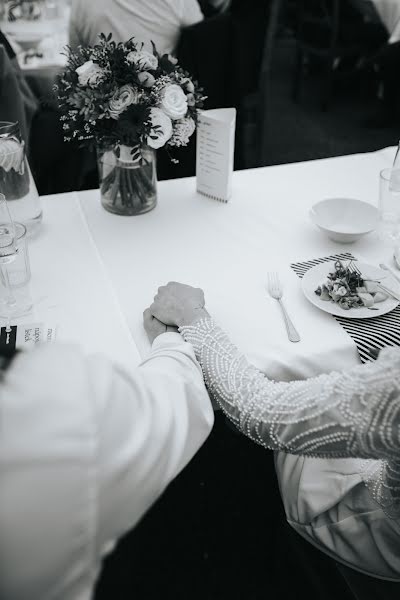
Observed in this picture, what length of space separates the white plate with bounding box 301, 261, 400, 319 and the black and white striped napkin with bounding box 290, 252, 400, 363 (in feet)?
0.05

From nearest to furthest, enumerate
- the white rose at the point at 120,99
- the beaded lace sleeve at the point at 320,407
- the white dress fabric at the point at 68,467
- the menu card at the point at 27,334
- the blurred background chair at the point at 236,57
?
the white dress fabric at the point at 68,467, the beaded lace sleeve at the point at 320,407, the menu card at the point at 27,334, the white rose at the point at 120,99, the blurred background chair at the point at 236,57

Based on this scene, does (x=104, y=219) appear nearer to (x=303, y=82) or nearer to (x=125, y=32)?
(x=125, y=32)

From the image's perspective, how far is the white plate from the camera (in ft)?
3.54

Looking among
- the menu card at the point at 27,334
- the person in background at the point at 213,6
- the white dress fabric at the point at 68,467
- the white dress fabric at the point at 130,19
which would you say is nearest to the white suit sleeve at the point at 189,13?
the white dress fabric at the point at 130,19

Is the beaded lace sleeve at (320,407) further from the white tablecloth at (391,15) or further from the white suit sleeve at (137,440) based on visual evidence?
the white tablecloth at (391,15)

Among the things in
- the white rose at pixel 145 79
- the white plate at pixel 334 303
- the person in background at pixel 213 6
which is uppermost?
the white rose at pixel 145 79

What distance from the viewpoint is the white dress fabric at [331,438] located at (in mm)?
762

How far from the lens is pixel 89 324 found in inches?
42.8

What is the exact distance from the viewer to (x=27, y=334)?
1042 millimetres

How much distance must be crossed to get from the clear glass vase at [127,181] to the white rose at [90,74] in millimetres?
158

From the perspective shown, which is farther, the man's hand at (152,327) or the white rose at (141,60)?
the white rose at (141,60)

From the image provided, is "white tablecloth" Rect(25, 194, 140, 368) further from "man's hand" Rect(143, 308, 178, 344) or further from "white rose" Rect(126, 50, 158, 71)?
"white rose" Rect(126, 50, 158, 71)

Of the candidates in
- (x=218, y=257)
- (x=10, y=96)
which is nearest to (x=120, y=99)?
(x=218, y=257)

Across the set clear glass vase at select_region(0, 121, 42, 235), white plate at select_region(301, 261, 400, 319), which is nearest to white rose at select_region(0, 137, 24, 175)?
clear glass vase at select_region(0, 121, 42, 235)
